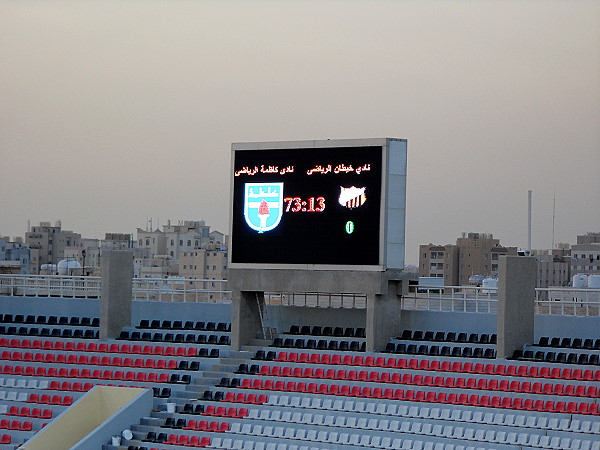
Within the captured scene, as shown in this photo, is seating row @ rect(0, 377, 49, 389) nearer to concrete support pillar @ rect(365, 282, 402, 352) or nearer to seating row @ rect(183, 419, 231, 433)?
seating row @ rect(183, 419, 231, 433)

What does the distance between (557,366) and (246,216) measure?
8217 millimetres

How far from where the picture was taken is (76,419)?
31.1 meters

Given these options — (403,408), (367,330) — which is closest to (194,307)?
(367,330)

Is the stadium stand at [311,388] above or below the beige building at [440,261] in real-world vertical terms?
below

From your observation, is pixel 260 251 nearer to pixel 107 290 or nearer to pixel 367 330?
pixel 367 330

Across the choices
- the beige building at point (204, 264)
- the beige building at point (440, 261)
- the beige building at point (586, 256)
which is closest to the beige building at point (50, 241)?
the beige building at point (204, 264)

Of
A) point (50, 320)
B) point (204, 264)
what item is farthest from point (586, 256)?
point (50, 320)

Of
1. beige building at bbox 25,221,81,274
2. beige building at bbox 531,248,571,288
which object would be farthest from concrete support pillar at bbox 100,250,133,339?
beige building at bbox 25,221,81,274

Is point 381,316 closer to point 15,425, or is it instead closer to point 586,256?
point 15,425

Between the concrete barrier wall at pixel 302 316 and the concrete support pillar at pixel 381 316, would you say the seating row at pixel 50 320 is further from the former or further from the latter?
the concrete support pillar at pixel 381 316

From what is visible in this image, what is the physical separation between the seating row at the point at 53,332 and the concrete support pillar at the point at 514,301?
39.7ft

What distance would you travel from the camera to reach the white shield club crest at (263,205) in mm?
31203

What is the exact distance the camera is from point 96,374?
1321 inches

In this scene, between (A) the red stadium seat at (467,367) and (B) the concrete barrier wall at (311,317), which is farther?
(B) the concrete barrier wall at (311,317)
